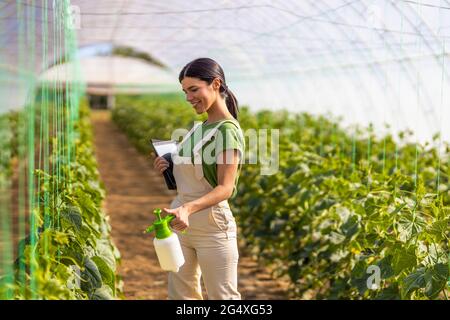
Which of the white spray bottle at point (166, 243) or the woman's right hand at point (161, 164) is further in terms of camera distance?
the woman's right hand at point (161, 164)

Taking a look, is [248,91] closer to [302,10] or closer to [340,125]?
[340,125]

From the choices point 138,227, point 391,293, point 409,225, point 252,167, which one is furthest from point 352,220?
point 138,227

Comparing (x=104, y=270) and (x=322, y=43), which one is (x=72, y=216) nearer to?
(x=104, y=270)

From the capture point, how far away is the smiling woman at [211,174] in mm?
2859

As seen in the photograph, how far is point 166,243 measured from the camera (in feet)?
8.84

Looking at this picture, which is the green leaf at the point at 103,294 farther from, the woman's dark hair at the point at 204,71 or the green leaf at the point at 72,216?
the woman's dark hair at the point at 204,71

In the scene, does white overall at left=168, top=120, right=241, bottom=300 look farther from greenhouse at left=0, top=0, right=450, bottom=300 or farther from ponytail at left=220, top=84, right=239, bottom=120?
ponytail at left=220, top=84, right=239, bottom=120

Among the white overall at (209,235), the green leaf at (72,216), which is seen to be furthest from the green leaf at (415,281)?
the green leaf at (72,216)

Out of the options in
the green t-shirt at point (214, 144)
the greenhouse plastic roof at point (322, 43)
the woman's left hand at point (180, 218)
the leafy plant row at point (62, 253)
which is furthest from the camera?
the greenhouse plastic roof at point (322, 43)

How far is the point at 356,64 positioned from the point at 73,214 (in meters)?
6.75

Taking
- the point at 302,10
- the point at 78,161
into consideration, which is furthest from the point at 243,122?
the point at 78,161

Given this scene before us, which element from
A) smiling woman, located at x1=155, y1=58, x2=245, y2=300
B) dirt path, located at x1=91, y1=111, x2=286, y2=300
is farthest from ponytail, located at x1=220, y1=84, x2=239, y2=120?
dirt path, located at x1=91, y1=111, x2=286, y2=300

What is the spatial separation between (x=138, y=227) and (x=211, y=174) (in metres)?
6.14

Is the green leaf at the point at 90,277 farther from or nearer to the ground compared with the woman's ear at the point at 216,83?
nearer to the ground
